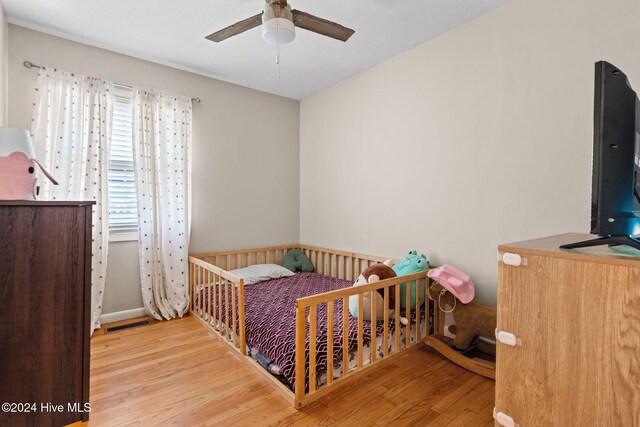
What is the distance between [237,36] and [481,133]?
2.07 meters

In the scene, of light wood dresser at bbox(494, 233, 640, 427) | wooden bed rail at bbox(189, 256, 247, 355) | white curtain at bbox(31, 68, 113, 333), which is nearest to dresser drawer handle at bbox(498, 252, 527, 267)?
light wood dresser at bbox(494, 233, 640, 427)

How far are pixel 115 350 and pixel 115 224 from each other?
110cm

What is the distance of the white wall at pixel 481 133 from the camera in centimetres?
185

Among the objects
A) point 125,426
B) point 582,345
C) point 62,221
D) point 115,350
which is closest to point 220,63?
point 62,221

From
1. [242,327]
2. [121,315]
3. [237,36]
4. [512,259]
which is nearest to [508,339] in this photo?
[512,259]

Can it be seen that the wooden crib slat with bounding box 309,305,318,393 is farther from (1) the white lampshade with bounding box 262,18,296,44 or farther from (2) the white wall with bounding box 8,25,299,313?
(2) the white wall with bounding box 8,25,299,313

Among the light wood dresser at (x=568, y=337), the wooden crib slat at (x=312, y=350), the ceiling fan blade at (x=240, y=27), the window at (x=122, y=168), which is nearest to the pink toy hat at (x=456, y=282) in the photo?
the wooden crib slat at (x=312, y=350)

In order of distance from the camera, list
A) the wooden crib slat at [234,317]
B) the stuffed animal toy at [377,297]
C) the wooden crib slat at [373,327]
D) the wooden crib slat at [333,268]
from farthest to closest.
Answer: the wooden crib slat at [333,268]
the wooden crib slat at [234,317]
the stuffed animal toy at [377,297]
the wooden crib slat at [373,327]

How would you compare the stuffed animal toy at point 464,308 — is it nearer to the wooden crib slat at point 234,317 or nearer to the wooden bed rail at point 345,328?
the wooden bed rail at point 345,328

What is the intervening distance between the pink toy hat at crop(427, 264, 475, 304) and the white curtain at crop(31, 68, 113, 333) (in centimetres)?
264

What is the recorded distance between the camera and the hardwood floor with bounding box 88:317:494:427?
1.64 meters

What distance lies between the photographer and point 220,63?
3004 millimetres

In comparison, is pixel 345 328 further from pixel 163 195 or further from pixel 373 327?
pixel 163 195

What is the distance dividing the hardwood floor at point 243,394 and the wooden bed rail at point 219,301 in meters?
0.16
